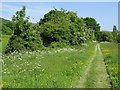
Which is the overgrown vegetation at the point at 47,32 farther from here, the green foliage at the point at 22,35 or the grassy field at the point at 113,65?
the grassy field at the point at 113,65

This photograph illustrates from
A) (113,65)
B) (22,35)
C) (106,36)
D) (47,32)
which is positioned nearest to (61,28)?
(47,32)

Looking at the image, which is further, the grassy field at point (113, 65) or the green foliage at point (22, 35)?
the green foliage at point (22, 35)

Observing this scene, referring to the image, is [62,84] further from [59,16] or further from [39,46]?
[59,16]

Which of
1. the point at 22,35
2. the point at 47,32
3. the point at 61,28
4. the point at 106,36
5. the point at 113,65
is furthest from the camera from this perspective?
the point at 106,36

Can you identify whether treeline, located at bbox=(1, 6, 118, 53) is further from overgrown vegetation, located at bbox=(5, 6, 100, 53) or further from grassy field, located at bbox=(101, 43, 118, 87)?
grassy field, located at bbox=(101, 43, 118, 87)

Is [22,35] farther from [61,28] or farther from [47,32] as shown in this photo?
[61,28]

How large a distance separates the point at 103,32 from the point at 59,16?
100649mm

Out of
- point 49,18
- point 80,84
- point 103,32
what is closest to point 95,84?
point 80,84

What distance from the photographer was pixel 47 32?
48438 millimetres

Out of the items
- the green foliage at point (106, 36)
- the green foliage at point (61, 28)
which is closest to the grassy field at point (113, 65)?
the green foliage at point (61, 28)

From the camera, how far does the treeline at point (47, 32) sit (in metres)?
33.5

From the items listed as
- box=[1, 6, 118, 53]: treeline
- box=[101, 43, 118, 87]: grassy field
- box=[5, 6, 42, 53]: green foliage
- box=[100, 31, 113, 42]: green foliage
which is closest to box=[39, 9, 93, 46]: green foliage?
box=[1, 6, 118, 53]: treeline

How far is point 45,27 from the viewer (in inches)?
1933

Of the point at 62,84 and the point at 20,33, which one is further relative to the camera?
the point at 20,33
